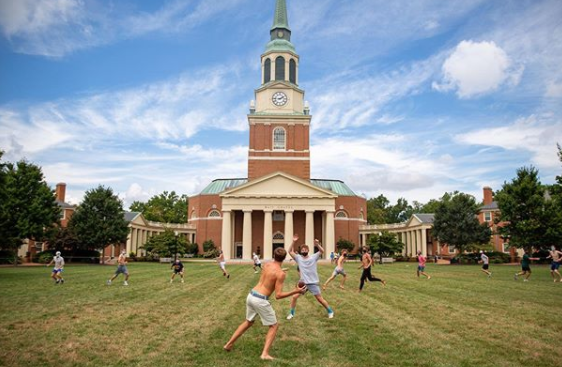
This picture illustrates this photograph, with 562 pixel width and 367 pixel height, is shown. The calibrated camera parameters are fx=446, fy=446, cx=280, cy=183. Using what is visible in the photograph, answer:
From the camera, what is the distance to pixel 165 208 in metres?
97.9

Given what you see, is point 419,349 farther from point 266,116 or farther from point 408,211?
point 408,211

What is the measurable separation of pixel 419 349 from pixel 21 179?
43.3 meters

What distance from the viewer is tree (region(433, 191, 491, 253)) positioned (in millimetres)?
51594

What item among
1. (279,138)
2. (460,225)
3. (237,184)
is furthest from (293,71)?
(460,225)

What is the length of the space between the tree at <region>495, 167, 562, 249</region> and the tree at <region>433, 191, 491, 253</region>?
567 cm

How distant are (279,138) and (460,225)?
25.9m

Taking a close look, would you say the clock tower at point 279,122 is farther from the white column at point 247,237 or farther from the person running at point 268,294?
the person running at point 268,294

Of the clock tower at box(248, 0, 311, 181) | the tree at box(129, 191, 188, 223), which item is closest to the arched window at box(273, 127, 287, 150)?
the clock tower at box(248, 0, 311, 181)

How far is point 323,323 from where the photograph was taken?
36.6 feet

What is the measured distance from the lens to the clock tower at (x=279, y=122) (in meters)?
60.8

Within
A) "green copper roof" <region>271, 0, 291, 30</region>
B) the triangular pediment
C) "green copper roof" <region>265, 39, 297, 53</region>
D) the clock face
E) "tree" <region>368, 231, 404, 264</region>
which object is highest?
"green copper roof" <region>271, 0, 291, 30</region>

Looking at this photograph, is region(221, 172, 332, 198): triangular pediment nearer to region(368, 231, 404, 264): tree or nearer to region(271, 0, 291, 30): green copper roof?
region(368, 231, 404, 264): tree

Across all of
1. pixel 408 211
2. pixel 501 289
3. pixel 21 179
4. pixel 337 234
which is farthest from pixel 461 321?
pixel 408 211

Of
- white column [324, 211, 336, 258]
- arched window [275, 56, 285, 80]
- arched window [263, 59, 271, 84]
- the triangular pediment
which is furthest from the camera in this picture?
arched window [263, 59, 271, 84]
